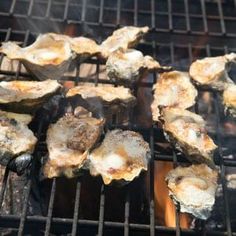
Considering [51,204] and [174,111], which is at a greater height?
[174,111]

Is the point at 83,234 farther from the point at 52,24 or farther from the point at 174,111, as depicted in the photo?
the point at 52,24

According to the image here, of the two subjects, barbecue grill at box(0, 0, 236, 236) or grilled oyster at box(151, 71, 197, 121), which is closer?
barbecue grill at box(0, 0, 236, 236)

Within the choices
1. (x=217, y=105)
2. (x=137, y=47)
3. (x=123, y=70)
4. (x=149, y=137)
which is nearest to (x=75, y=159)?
(x=149, y=137)

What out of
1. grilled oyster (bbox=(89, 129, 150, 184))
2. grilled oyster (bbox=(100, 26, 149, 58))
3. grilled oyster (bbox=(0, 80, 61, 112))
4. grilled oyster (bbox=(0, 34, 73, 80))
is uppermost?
grilled oyster (bbox=(100, 26, 149, 58))

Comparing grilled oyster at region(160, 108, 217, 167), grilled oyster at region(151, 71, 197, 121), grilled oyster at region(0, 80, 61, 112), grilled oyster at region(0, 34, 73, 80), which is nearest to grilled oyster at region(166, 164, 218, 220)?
grilled oyster at region(160, 108, 217, 167)

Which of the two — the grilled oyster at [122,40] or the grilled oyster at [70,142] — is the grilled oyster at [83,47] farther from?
the grilled oyster at [70,142]

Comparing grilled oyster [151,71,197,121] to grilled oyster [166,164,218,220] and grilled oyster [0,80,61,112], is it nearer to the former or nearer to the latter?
grilled oyster [166,164,218,220]
